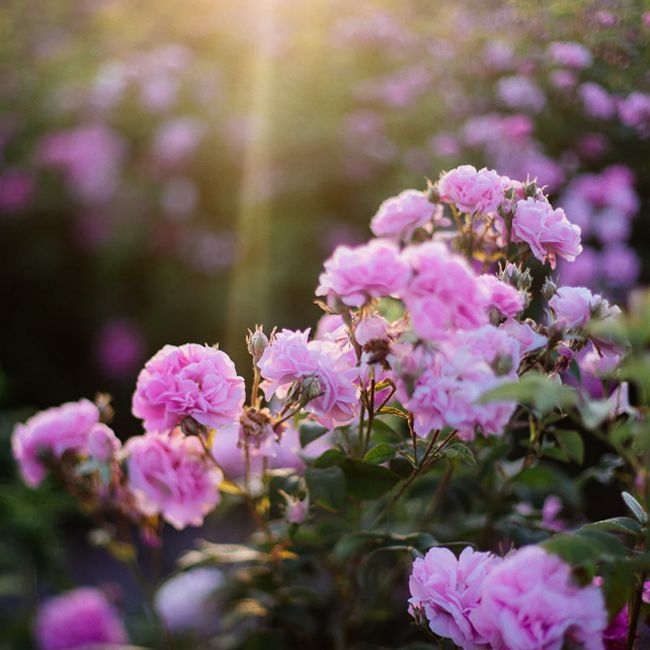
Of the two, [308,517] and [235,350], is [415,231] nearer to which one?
[308,517]

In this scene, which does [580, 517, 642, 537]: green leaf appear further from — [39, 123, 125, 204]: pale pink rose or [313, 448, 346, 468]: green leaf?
[39, 123, 125, 204]: pale pink rose

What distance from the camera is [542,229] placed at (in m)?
0.91

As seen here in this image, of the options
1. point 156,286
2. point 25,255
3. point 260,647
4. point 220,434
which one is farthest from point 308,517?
point 25,255

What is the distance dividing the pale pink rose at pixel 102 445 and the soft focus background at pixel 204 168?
1333mm

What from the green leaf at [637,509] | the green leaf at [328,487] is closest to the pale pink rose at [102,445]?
the green leaf at [328,487]

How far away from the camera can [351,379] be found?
85cm

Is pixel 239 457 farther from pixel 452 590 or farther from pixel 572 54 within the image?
pixel 572 54

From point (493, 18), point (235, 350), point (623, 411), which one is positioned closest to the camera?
point (623, 411)

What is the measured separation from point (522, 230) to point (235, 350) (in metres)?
1.83

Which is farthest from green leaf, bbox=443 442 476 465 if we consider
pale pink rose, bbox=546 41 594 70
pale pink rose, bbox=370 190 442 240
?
pale pink rose, bbox=546 41 594 70

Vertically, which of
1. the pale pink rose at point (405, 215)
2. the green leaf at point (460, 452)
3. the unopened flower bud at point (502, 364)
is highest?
the pale pink rose at point (405, 215)

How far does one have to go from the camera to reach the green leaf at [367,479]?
96 centimetres

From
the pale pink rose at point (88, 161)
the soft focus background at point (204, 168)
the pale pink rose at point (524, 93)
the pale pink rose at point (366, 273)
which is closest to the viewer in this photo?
the pale pink rose at point (366, 273)

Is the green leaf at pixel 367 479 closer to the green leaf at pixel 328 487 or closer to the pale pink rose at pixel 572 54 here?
the green leaf at pixel 328 487
